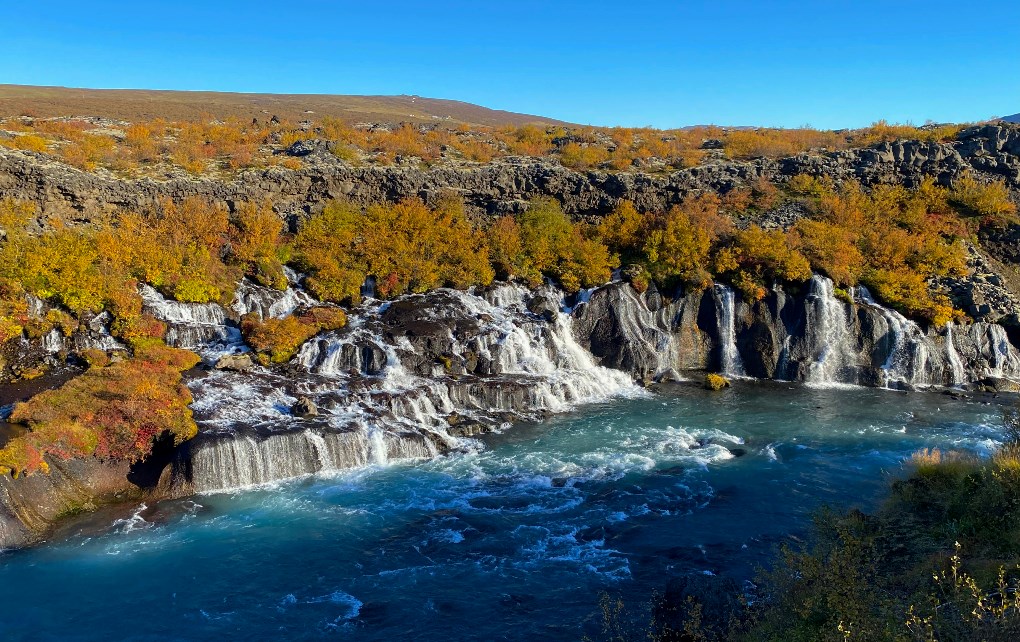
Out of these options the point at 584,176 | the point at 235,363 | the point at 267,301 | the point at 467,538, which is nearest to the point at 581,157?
the point at 584,176

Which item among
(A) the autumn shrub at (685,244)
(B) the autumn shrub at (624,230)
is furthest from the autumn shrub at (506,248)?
(A) the autumn shrub at (685,244)

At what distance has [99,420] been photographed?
23.5 metres

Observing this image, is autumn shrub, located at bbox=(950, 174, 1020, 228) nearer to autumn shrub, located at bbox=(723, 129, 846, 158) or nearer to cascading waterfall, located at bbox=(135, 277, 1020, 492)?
autumn shrub, located at bbox=(723, 129, 846, 158)

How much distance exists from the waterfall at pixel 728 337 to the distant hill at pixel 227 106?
61220 millimetres

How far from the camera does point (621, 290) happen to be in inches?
1593

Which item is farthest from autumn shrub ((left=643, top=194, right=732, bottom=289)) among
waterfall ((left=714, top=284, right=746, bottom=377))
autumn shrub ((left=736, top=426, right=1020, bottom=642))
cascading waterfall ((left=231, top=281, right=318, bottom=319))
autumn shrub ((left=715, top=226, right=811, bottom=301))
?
autumn shrub ((left=736, top=426, right=1020, bottom=642))

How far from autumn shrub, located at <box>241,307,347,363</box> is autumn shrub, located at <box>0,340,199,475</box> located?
6.39 meters

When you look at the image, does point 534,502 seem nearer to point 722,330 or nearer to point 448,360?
point 448,360

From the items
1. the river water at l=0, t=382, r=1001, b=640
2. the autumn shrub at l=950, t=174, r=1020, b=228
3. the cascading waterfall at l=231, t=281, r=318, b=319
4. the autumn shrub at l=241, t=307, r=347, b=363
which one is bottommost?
the river water at l=0, t=382, r=1001, b=640

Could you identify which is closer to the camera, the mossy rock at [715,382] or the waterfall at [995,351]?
the mossy rock at [715,382]

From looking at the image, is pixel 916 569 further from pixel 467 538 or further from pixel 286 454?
pixel 286 454

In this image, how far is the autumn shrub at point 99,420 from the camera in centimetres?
2180

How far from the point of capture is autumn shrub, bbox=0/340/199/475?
21.8 metres

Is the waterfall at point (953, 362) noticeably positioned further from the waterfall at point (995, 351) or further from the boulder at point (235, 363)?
the boulder at point (235, 363)
